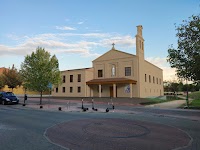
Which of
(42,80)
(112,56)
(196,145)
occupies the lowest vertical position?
(196,145)

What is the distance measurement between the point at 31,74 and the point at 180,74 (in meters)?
16.8

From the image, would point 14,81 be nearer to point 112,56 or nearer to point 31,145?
point 112,56

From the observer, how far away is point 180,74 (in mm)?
18219

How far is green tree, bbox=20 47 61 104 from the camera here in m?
23.6

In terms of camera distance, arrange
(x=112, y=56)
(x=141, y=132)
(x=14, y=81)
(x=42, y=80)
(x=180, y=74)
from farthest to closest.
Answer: (x=14, y=81), (x=112, y=56), (x=42, y=80), (x=180, y=74), (x=141, y=132)

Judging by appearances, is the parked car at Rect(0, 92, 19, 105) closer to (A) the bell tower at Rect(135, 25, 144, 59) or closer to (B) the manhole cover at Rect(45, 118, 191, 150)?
(B) the manhole cover at Rect(45, 118, 191, 150)

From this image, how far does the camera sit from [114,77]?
134 ft

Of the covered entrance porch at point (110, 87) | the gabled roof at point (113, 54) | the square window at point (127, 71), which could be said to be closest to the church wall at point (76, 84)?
the covered entrance porch at point (110, 87)

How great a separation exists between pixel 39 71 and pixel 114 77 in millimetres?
19988

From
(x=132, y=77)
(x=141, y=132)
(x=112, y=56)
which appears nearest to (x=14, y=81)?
(x=112, y=56)

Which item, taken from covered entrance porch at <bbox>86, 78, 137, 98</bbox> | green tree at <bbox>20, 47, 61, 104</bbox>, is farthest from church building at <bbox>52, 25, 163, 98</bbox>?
green tree at <bbox>20, 47, 61, 104</bbox>

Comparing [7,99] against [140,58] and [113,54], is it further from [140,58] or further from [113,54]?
[140,58]

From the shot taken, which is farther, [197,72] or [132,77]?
[132,77]

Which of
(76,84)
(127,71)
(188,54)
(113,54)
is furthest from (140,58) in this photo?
(188,54)
